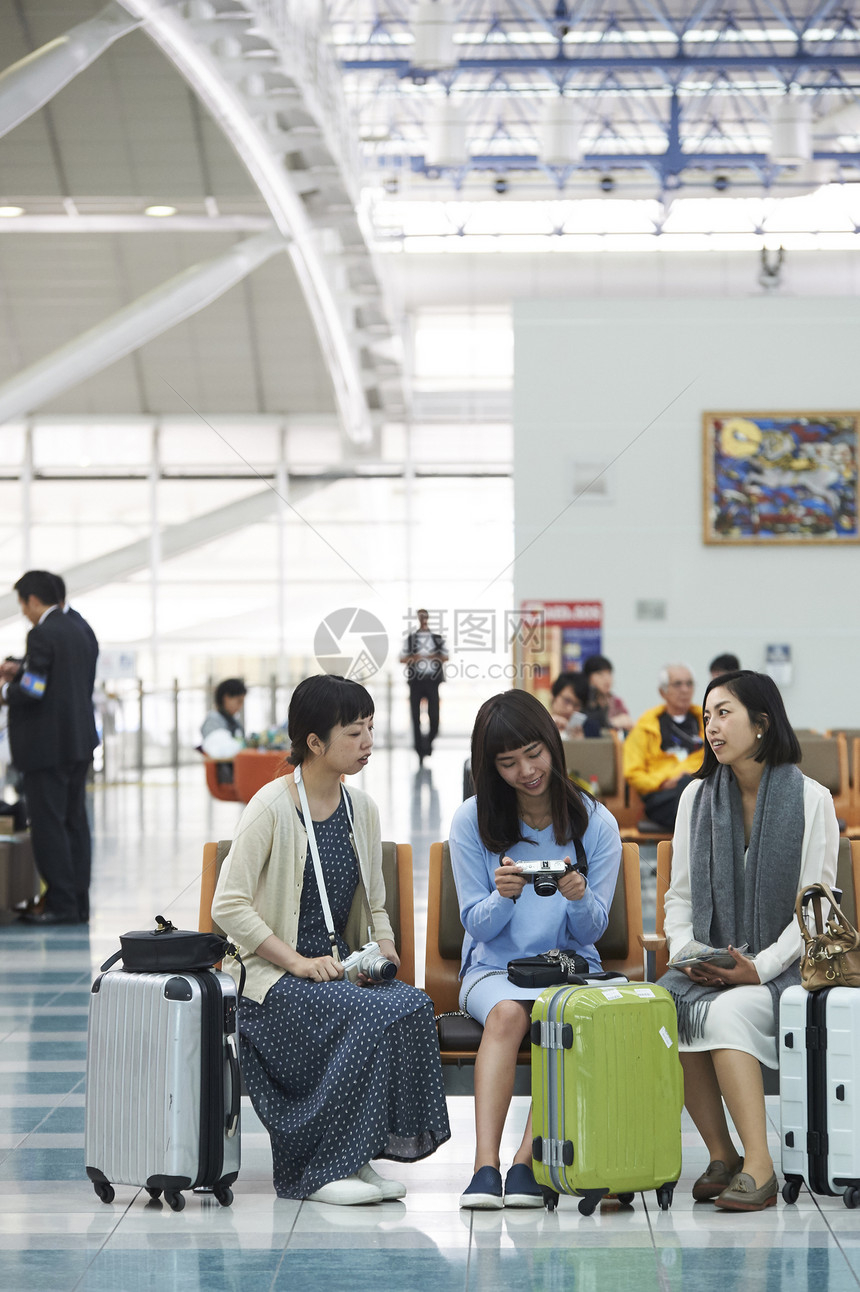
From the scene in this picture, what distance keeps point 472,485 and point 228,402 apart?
4.08 m

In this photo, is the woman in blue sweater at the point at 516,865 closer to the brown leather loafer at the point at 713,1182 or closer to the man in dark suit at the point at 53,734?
the brown leather loafer at the point at 713,1182

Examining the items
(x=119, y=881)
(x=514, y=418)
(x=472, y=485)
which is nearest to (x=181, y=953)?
Answer: (x=119, y=881)

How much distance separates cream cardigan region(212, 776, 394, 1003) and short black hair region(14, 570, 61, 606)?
418cm

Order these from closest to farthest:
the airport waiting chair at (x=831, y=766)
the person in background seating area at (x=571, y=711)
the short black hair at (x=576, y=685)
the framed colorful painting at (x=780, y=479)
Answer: the airport waiting chair at (x=831, y=766)
the person in background seating area at (x=571, y=711)
the short black hair at (x=576, y=685)
the framed colorful painting at (x=780, y=479)

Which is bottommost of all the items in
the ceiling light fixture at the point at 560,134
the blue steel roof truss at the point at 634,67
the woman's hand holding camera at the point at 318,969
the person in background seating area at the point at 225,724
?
the woman's hand holding camera at the point at 318,969

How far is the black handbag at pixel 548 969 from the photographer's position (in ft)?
11.6

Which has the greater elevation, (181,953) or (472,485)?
→ (472,485)

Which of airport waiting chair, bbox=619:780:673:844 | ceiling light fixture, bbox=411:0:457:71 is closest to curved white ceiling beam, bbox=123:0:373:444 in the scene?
ceiling light fixture, bbox=411:0:457:71

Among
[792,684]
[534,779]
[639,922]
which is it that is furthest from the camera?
[792,684]

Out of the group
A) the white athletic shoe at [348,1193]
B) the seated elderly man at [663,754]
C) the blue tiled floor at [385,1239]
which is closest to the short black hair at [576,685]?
the seated elderly man at [663,754]

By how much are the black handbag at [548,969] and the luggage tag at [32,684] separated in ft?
14.9

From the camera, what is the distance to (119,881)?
9078mm

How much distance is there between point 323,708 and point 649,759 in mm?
5500

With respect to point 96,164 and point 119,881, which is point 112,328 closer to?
point 96,164
